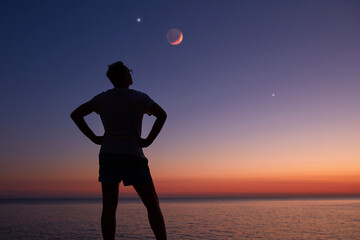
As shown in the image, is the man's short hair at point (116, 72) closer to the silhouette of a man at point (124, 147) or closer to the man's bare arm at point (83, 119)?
the silhouette of a man at point (124, 147)

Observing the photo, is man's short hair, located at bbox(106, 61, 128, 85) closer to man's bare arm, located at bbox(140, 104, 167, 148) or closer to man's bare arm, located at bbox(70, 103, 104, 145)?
man's bare arm, located at bbox(70, 103, 104, 145)

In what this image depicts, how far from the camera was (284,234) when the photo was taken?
1962 centimetres

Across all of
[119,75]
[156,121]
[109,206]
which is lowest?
[109,206]

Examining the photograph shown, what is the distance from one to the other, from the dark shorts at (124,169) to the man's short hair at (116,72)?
2.66 ft

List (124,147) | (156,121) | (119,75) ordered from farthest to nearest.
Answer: (119,75)
(156,121)
(124,147)

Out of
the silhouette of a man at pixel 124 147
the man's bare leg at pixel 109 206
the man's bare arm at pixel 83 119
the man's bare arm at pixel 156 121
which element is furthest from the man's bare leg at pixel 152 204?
the man's bare arm at pixel 83 119

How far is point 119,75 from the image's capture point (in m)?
3.20

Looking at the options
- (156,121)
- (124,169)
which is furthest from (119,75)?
(124,169)

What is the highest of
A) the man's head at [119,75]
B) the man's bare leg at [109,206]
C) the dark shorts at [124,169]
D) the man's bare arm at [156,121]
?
the man's head at [119,75]

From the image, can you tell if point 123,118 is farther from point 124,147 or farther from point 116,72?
point 116,72

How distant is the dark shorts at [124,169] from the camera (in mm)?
2930

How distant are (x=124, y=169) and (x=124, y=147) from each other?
222 mm

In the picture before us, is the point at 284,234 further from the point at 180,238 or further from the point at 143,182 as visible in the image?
the point at 143,182

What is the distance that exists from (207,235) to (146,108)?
58.2ft
